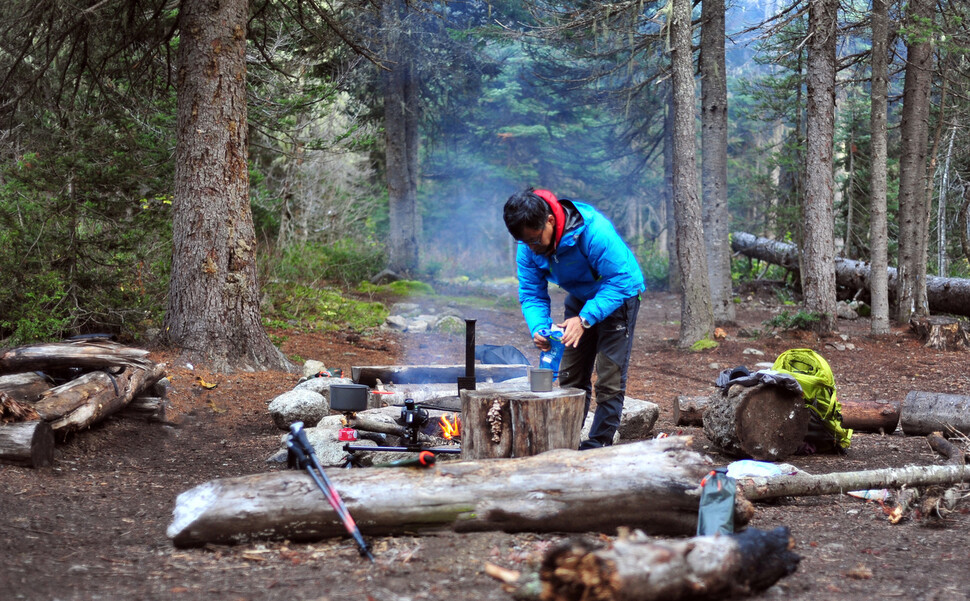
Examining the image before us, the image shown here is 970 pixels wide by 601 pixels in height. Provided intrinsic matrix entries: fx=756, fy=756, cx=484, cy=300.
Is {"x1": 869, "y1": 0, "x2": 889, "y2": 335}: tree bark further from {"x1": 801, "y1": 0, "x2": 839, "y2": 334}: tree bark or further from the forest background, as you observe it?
{"x1": 801, "y1": 0, "x2": 839, "y2": 334}: tree bark

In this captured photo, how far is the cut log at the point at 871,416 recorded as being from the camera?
6.25 m

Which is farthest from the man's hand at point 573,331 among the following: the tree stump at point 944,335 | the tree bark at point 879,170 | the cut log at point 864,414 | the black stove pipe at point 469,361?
the tree bark at point 879,170

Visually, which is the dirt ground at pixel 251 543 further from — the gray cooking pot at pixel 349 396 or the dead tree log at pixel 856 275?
the dead tree log at pixel 856 275

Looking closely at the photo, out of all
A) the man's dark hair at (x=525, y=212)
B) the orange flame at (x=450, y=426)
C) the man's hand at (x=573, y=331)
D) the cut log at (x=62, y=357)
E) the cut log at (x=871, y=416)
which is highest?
the man's dark hair at (x=525, y=212)

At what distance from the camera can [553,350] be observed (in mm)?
4965

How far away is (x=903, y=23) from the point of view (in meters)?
10.4

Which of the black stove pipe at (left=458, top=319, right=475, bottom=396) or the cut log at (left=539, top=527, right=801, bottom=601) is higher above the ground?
the black stove pipe at (left=458, top=319, right=475, bottom=396)

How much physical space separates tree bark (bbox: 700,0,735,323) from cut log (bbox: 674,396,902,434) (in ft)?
21.4

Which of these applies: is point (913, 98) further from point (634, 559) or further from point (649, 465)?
point (634, 559)

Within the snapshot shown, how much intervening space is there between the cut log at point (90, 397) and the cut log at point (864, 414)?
4.47 metres

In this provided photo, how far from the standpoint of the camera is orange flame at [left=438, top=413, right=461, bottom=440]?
5344mm

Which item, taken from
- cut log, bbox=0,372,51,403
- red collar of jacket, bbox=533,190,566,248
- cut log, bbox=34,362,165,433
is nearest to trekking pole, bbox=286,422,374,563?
red collar of jacket, bbox=533,190,566,248

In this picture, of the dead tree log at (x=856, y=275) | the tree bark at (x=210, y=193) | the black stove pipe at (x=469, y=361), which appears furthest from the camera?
the dead tree log at (x=856, y=275)

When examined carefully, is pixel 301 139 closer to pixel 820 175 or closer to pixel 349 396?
pixel 820 175
